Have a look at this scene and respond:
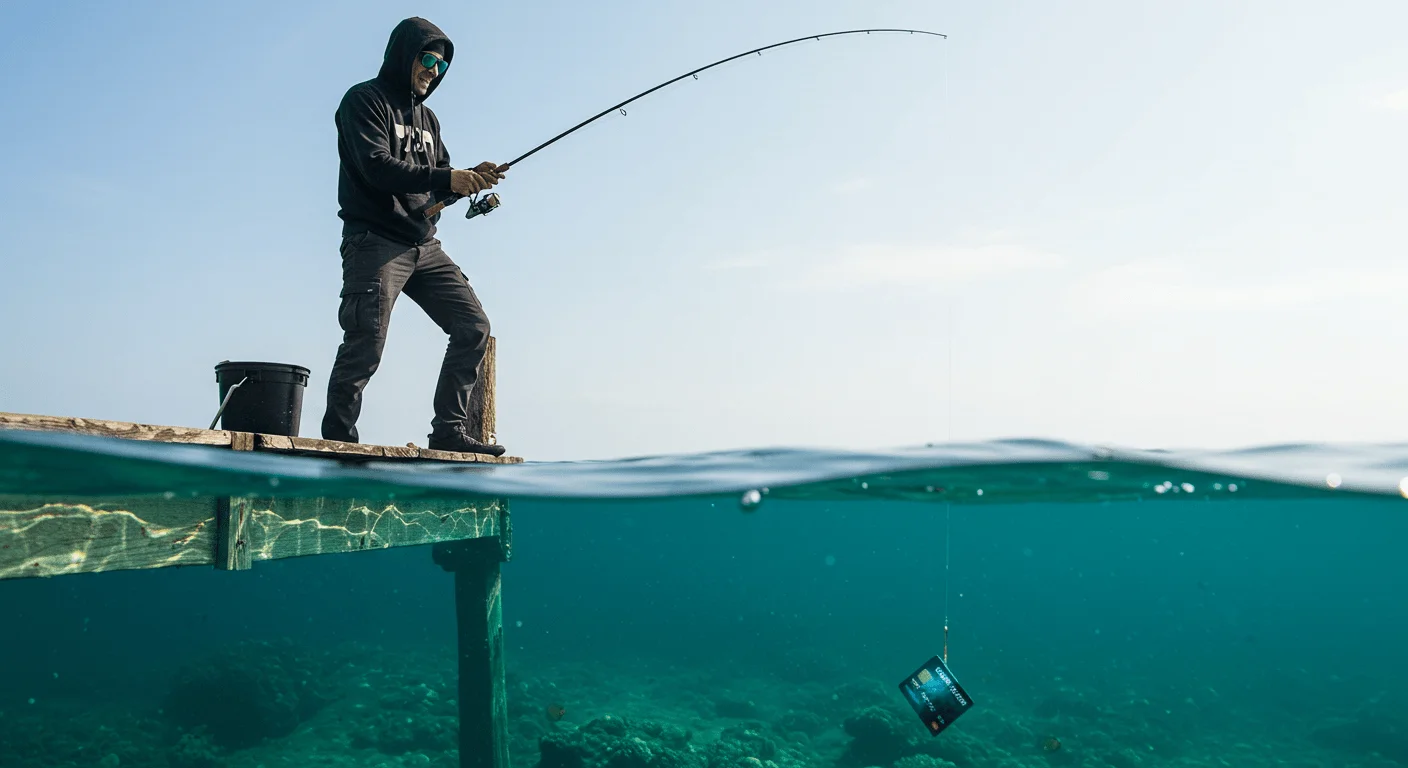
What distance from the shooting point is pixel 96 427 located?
132 inches

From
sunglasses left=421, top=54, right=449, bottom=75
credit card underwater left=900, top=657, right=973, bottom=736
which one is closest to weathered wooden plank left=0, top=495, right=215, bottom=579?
sunglasses left=421, top=54, right=449, bottom=75

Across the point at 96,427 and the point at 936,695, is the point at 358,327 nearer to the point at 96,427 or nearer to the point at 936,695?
the point at 96,427

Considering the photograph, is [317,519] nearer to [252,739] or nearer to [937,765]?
[937,765]

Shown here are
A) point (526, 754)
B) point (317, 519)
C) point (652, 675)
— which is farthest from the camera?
Answer: point (652, 675)

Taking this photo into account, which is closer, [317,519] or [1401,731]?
[317,519]

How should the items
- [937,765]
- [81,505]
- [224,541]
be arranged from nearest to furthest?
1. [81,505]
2. [224,541]
3. [937,765]

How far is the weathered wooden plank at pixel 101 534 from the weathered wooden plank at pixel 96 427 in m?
0.31

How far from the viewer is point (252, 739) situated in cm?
1300

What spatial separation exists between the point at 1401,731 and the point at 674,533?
281 feet

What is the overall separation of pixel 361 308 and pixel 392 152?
1077 millimetres

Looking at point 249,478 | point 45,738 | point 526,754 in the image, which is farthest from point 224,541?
point 45,738

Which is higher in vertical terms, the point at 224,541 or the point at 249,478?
the point at 249,478

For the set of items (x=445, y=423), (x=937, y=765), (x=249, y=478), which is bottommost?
(x=937, y=765)

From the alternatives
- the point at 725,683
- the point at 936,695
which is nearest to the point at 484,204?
the point at 936,695
